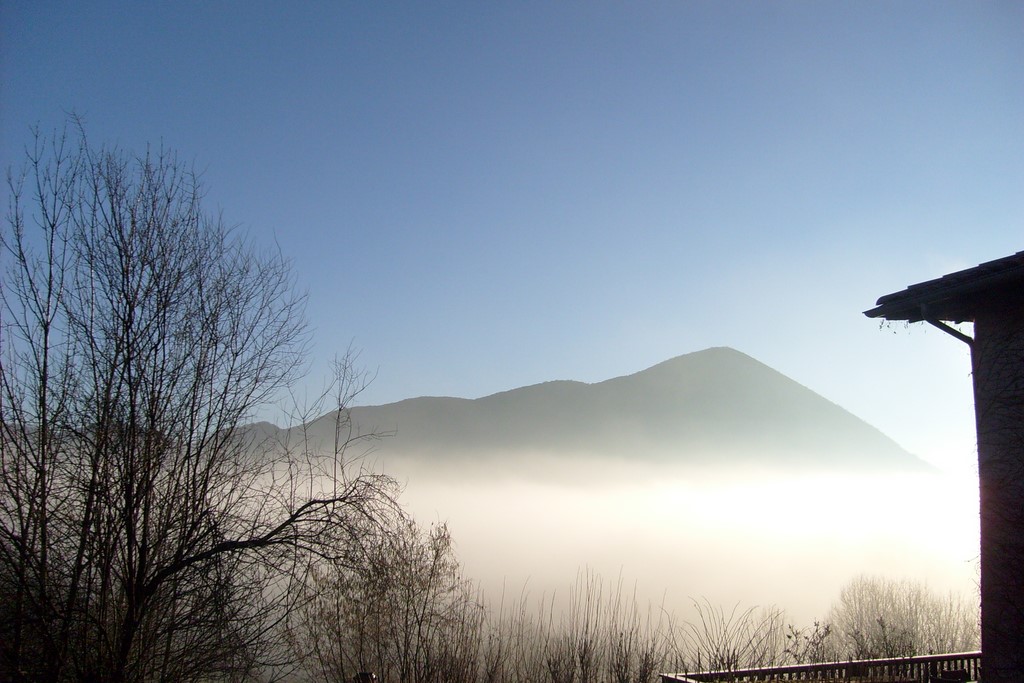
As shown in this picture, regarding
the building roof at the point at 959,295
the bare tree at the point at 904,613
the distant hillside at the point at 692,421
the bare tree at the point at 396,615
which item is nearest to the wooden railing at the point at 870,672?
the bare tree at the point at 396,615

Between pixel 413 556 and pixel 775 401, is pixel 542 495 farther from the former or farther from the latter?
pixel 413 556

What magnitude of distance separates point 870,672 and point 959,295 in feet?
17.2

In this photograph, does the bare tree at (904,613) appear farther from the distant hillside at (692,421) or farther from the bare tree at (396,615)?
the distant hillside at (692,421)

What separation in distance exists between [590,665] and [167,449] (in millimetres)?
7039

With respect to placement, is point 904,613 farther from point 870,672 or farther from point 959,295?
point 959,295

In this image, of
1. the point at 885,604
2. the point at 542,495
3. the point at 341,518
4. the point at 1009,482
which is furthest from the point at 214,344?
the point at 542,495

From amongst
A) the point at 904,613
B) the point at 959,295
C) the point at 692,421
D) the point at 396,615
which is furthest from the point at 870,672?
the point at 692,421

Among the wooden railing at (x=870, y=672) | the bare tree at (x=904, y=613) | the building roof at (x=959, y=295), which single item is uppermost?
the building roof at (x=959, y=295)

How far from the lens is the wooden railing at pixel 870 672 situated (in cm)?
963

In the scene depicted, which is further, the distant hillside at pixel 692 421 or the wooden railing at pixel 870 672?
the distant hillside at pixel 692 421

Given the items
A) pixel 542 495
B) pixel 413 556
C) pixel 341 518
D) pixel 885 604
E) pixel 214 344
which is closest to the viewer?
pixel 341 518

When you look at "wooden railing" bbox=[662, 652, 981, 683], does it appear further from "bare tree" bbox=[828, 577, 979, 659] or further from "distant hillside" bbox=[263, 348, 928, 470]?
"distant hillside" bbox=[263, 348, 928, 470]

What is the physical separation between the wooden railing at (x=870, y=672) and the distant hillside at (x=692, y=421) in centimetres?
10936

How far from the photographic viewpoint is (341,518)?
8938 millimetres
